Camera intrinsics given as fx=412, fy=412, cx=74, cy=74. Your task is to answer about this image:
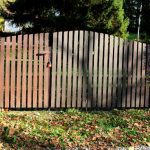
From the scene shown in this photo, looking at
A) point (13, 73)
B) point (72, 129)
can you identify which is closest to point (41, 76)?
point (13, 73)

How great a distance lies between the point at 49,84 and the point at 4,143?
273 centimetres

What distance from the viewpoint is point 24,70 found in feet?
29.1

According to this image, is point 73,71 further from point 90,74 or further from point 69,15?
point 69,15

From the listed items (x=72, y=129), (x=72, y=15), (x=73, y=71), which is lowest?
(x=72, y=129)

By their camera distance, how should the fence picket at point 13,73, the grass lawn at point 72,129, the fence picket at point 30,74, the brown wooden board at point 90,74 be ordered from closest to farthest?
the grass lawn at point 72,129, the fence picket at point 13,73, the fence picket at point 30,74, the brown wooden board at point 90,74

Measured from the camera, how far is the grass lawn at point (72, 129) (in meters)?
6.77

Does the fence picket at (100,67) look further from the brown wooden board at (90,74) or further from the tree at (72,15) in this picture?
the tree at (72,15)

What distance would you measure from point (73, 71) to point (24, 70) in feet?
3.58

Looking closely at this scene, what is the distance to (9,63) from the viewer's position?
28.9 ft

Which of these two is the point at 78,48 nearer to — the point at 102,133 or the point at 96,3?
the point at 102,133

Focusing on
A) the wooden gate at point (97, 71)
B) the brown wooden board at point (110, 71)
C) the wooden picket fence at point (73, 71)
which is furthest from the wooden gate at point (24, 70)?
the brown wooden board at point (110, 71)

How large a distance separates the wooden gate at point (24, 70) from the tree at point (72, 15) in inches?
249

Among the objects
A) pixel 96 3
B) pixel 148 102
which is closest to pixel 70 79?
pixel 148 102

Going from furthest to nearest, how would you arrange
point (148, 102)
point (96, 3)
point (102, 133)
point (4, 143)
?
point (96, 3) < point (148, 102) < point (102, 133) < point (4, 143)
